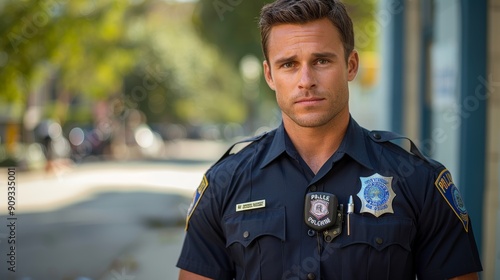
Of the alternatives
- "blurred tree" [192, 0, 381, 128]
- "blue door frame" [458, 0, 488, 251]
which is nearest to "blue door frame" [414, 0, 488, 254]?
"blue door frame" [458, 0, 488, 251]

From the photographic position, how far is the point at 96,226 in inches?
443

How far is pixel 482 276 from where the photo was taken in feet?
17.1

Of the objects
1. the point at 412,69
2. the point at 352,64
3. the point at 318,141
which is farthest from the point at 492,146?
the point at 412,69

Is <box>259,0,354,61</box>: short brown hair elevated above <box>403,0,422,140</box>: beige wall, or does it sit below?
below

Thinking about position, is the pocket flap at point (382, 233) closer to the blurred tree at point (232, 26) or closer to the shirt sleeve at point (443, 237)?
the shirt sleeve at point (443, 237)

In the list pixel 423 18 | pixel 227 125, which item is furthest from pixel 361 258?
pixel 227 125

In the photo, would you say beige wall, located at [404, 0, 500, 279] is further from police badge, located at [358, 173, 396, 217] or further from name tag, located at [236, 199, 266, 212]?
name tag, located at [236, 199, 266, 212]

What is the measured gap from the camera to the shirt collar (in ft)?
7.93

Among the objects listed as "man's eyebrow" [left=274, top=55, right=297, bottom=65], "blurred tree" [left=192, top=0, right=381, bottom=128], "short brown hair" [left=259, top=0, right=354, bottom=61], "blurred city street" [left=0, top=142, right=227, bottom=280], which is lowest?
"blurred city street" [left=0, top=142, right=227, bottom=280]

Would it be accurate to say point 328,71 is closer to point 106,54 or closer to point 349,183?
point 349,183

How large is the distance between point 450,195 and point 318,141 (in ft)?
1.59

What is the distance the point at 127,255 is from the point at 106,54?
14.9m

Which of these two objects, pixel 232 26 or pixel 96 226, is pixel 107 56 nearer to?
pixel 96 226

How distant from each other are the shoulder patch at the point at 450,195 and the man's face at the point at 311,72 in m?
0.41
